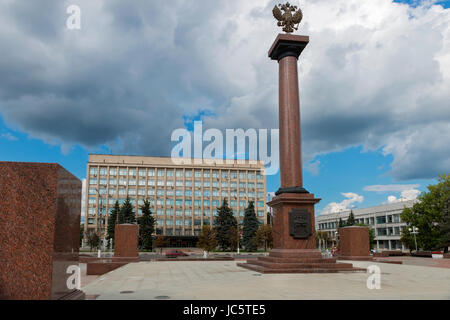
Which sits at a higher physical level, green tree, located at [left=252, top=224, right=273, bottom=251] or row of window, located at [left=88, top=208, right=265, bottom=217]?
row of window, located at [left=88, top=208, right=265, bottom=217]

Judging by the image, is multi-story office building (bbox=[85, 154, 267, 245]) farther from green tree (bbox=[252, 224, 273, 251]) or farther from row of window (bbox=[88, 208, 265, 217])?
green tree (bbox=[252, 224, 273, 251])

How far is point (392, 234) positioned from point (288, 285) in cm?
7557

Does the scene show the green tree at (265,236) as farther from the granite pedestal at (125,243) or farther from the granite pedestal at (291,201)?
the granite pedestal at (291,201)

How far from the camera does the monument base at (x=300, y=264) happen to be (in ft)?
51.9

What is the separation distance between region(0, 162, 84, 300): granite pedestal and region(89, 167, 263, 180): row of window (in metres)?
86.9

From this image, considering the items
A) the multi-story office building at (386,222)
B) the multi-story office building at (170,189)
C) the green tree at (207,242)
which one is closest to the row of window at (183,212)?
the multi-story office building at (170,189)

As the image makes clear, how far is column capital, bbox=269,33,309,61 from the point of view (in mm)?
19328

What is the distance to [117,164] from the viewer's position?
90.1 metres

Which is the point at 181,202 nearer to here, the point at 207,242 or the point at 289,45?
the point at 207,242

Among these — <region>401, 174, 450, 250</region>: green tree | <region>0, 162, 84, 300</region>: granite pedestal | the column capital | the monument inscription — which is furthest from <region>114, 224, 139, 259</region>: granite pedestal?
<region>401, 174, 450, 250</region>: green tree

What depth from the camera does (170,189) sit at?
3607 inches

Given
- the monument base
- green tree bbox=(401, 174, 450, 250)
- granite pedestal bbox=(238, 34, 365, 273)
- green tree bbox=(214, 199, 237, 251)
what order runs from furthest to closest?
1. green tree bbox=(214, 199, 237, 251)
2. green tree bbox=(401, 174, 450, 250)
3. granite pedestal bbox=(238, 34, 365, 273)
4. the monument base

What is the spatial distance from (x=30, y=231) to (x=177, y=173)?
8758cm
